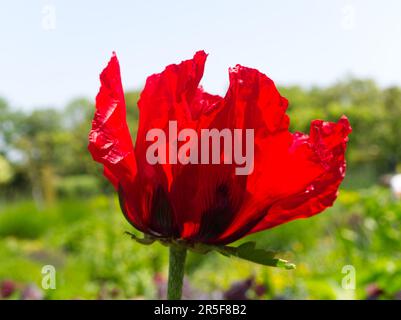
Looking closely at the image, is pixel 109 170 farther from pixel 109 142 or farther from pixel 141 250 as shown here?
pixel 141 250

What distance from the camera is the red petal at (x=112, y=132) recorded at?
510 millimetres

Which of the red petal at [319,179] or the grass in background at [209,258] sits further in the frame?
the grass in background at [209,258]

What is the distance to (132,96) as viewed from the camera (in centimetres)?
3216

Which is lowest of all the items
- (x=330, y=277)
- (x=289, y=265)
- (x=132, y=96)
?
(x=330, y=277)

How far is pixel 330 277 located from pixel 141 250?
416 centimetres

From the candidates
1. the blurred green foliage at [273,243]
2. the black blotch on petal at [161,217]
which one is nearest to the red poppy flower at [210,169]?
the black blotch on petal at [161,217]

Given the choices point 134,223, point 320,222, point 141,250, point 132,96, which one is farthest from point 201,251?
point 132,96

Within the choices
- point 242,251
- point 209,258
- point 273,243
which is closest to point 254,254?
point 242,251

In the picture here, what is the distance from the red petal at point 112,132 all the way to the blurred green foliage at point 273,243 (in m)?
0.84

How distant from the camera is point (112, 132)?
51 centimetres

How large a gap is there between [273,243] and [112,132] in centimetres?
693

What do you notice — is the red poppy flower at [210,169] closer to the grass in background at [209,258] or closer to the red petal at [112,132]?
the red petal at [112,132]

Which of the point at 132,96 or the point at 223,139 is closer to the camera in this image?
the point at 223,139

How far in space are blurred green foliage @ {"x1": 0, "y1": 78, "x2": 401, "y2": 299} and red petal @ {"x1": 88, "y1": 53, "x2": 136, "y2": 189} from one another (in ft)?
2.75
